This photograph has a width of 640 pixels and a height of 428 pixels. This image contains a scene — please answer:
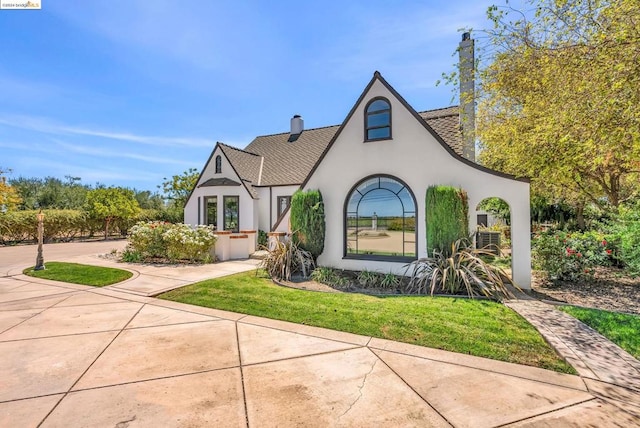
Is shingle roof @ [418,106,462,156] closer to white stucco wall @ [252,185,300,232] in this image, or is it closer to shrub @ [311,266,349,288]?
shrub @ [311,266,349,288]

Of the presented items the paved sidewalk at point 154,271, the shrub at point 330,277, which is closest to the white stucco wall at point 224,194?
the paved sidewalk at point 154,271

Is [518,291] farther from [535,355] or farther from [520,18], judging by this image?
[520,18]

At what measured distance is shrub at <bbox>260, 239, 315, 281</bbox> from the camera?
389 inches

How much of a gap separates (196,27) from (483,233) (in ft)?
50.7

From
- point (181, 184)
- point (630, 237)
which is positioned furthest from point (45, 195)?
point (630, 237)

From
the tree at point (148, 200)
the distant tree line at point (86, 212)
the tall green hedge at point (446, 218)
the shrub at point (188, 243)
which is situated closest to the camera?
the tall green hedge at point (446, 218)

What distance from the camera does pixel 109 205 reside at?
24.9 meters

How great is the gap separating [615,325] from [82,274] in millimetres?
14931

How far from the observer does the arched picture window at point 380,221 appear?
943 centimetres

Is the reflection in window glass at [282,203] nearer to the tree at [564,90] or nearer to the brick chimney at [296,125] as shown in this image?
the brick chimney at [296,125]

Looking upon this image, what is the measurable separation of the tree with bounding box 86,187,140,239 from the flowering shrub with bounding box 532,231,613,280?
29.7 m

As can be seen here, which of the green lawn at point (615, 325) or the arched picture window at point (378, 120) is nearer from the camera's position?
the green lawn at point (615, 325)

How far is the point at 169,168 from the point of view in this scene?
25.1 m

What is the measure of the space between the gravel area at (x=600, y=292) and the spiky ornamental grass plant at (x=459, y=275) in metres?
1.18
